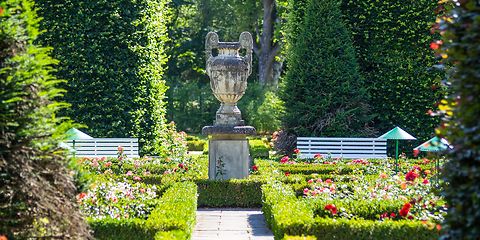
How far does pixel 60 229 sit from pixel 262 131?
76.0ft

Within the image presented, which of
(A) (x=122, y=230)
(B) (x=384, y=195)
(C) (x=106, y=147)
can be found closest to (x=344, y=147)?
(C) (x=106, y=147)

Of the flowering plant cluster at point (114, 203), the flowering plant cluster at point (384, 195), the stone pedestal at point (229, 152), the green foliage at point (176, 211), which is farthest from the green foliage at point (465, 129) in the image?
the stone pedestal at point (229, 152)

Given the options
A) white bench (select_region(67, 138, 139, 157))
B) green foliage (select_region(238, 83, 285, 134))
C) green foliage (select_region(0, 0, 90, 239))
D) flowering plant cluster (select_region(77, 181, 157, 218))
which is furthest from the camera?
green foliage (select_region(238, 83, 285, 134))

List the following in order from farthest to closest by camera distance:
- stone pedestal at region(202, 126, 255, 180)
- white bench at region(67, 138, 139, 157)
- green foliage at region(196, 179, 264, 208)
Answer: white bench at region(67, 138, 139, 157) < stone pedestal at region(202, 126, 255, 180) < green foliage at region(196, 179, 264, 208)

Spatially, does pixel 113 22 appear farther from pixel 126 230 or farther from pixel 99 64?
pixel 126 230

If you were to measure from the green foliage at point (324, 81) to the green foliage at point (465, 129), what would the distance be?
1294cm

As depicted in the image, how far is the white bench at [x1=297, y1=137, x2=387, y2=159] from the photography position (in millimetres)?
17938

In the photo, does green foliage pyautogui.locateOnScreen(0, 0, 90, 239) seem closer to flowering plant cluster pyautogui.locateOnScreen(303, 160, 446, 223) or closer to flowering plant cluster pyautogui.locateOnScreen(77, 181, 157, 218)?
flowering plant cluster pyautogui.locateOnScreen(77, 181, 157, 218)

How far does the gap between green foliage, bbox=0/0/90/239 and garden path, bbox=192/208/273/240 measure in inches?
124

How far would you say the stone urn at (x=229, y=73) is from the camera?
520 inches

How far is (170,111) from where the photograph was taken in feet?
104

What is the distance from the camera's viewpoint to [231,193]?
496 inches

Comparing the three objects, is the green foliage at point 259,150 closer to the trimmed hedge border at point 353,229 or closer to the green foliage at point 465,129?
the trimmed hedge border at point 353,229

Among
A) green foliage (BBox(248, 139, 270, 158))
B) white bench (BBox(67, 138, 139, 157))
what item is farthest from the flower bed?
green foliage (BBox(248, 139, 270, 158))
